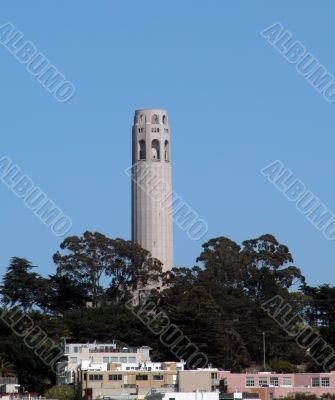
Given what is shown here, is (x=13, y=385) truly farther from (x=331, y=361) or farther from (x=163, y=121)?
(x=163, y=121)

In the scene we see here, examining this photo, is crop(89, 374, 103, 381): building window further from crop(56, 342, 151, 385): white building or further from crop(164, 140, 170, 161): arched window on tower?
crop(164, 140, 170, 161): arched window on tower

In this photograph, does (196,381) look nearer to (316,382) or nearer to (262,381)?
(262,381)

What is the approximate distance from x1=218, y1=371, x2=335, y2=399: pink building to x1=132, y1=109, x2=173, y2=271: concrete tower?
34.7 m

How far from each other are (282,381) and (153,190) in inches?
1550

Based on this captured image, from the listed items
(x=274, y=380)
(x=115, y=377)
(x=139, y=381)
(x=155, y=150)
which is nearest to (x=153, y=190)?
(x=155, y=150)

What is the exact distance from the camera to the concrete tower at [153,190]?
14125 cm

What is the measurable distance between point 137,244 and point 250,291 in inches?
419

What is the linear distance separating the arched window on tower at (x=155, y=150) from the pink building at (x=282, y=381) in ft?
131

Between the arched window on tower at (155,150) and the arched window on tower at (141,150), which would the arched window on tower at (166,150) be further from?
the arched window on tower at (141,150)

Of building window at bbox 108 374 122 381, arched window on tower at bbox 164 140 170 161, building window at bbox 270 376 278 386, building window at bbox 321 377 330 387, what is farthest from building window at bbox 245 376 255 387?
arched window on tower at bbox 164 140 170 161

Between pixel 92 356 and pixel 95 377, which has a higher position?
pixel 92 356

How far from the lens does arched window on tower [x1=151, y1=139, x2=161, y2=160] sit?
5640 inches

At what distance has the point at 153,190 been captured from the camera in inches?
5595

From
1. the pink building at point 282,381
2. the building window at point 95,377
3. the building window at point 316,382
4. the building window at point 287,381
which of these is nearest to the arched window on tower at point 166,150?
the pink building at point 282,381
